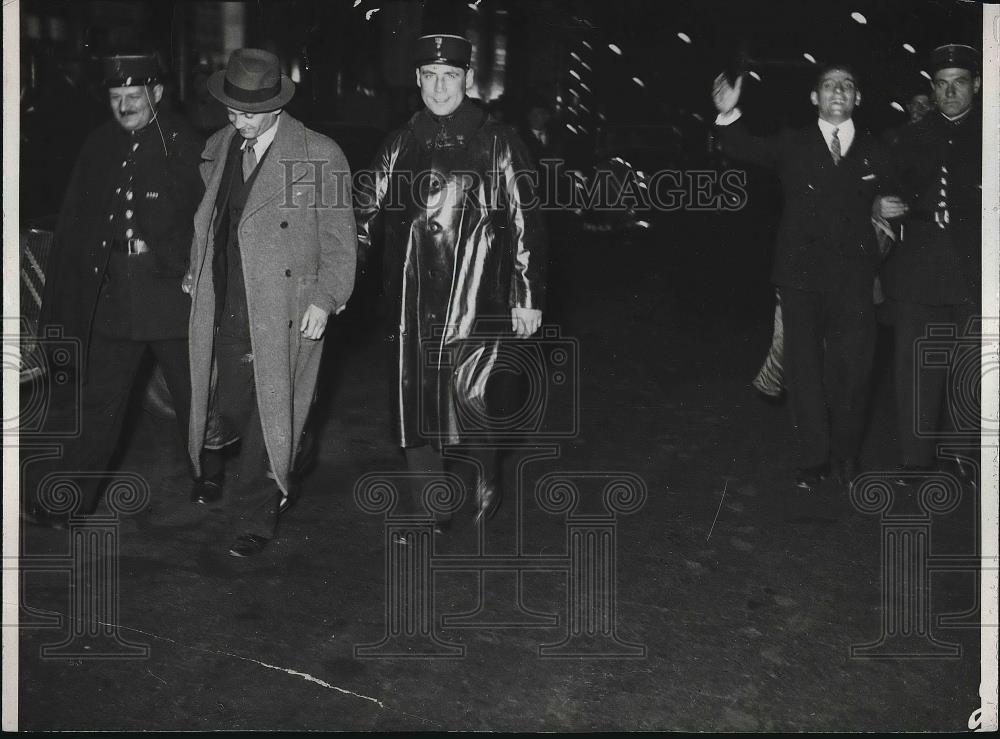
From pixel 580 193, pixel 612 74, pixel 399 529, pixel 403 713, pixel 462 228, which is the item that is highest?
pixel 612 74

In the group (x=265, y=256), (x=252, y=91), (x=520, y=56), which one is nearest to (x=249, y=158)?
(x=252, y=91)

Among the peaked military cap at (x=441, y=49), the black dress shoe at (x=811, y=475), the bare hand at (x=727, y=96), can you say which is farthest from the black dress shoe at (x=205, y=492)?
the bare hand at (x=727, y=96)

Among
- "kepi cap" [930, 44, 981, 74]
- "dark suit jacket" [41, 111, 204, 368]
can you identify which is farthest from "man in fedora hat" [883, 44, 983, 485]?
"dark suit jacket" [41, 111, 204, 368]

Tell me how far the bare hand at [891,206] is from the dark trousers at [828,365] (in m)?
0.39

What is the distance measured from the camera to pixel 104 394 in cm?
514

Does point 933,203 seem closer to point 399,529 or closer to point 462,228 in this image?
point 462,228

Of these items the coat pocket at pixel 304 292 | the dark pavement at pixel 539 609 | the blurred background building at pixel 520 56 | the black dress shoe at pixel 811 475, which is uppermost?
the blurred background building at pixel 520 56

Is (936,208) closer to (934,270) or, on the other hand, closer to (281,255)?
(934,270)

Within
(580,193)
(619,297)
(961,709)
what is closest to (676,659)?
(961,709)

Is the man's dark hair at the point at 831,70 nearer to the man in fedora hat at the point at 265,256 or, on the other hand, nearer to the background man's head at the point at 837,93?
the background man's head at the point at 837,93

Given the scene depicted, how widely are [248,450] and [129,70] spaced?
64.3 inches

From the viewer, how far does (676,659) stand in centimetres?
407

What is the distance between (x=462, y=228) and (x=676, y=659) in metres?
1.96

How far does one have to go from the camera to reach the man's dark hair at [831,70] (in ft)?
18.4
